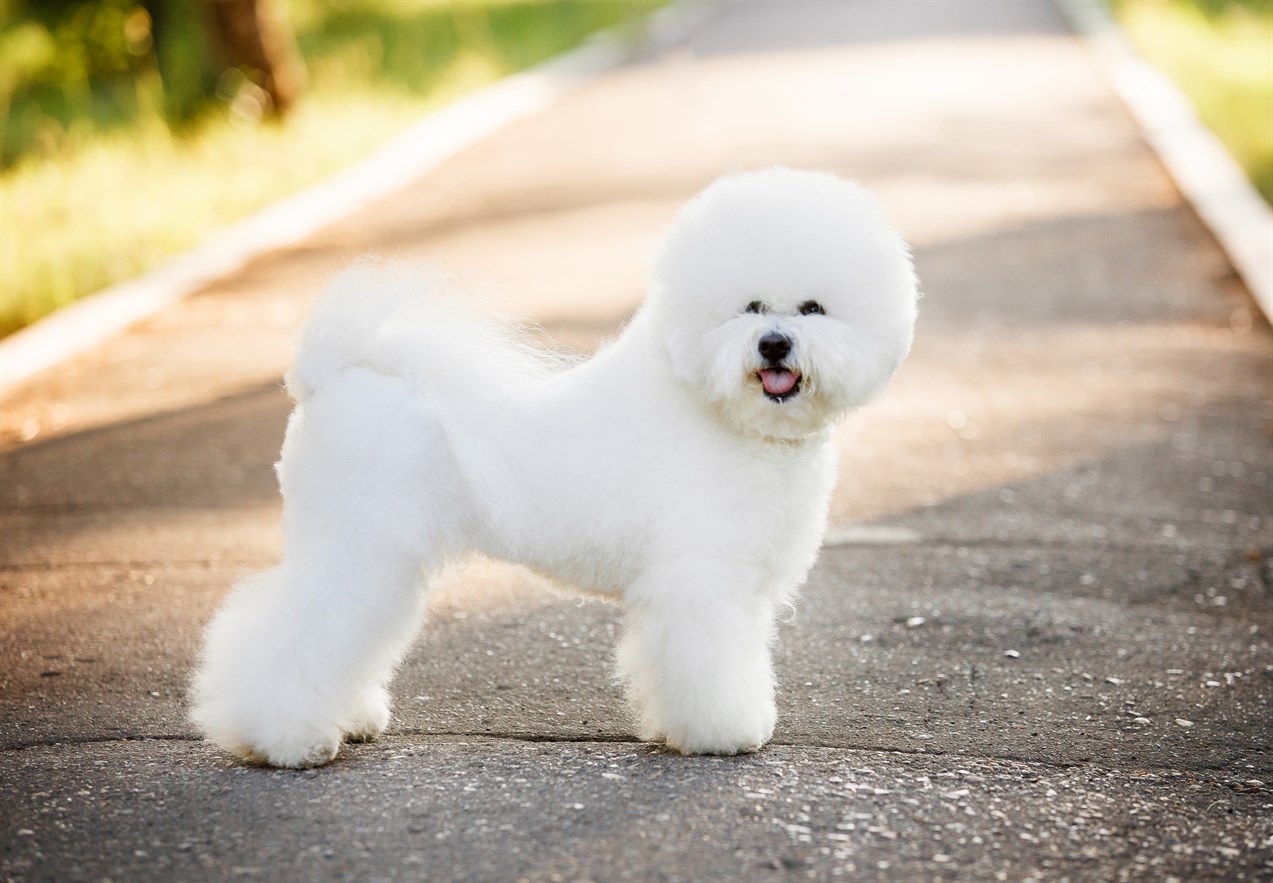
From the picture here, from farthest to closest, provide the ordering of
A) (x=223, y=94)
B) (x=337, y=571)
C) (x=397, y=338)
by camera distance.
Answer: (x=223, y=94), (x=397, y=338), (x=337, y=571)

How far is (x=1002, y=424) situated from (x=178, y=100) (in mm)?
11159

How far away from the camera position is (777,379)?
367 centimetres

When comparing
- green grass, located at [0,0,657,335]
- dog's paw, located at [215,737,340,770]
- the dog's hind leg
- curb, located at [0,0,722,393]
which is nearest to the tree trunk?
green grass, located at [0,0,657,335]

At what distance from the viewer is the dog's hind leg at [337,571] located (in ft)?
12.5

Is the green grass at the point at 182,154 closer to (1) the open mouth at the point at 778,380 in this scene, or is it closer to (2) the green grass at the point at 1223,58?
(1) the open mouth at the point at 778,380

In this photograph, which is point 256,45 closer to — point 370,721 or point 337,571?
point 370,721

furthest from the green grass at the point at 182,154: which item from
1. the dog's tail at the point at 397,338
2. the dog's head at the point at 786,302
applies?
the dog's head at the point at 786,302

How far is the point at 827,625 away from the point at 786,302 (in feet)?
5.87

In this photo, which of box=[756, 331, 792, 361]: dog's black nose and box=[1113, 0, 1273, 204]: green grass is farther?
box=[1113, 0, 1273, 204]: green grass

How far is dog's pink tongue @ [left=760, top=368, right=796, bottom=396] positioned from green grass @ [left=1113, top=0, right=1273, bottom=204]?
919 centimetres

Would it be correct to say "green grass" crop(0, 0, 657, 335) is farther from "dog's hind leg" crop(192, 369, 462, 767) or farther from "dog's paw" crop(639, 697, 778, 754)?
"dog's paw" crop(639, 697, 778, 754)

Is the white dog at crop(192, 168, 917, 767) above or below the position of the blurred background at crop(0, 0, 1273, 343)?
below

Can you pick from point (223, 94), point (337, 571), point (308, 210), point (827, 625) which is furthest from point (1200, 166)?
point (337, 571)

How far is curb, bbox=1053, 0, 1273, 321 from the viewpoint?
1014cm
